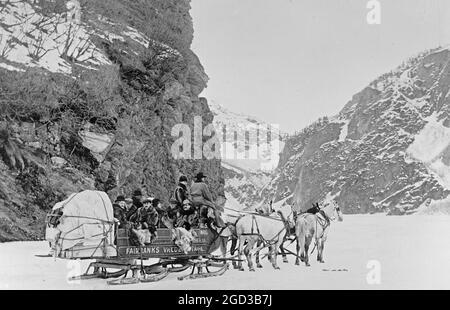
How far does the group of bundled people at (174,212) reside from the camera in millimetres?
9875

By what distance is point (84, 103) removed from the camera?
20.3 metres

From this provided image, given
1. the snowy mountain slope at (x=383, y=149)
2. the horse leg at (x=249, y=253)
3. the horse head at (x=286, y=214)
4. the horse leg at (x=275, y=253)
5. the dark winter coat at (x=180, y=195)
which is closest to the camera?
the dark winter coat at (x=180, y=195)

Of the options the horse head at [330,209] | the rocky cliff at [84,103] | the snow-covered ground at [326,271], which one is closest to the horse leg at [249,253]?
the snow-covered ground at [326,271]

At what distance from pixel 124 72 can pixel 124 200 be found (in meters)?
13.1

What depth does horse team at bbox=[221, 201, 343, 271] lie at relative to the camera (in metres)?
11.5

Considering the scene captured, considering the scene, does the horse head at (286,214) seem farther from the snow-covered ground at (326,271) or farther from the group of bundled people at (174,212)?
the group of bundled people at (174,212)

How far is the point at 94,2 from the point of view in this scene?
23531mm

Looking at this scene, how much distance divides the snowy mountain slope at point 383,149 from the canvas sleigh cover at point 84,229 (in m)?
→ 71.0

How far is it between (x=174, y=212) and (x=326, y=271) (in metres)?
3.57

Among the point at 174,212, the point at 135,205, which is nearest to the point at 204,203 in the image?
the point at 174,212

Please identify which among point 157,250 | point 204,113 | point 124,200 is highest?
point 204,113

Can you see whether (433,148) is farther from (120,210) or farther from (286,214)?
(120,210)
